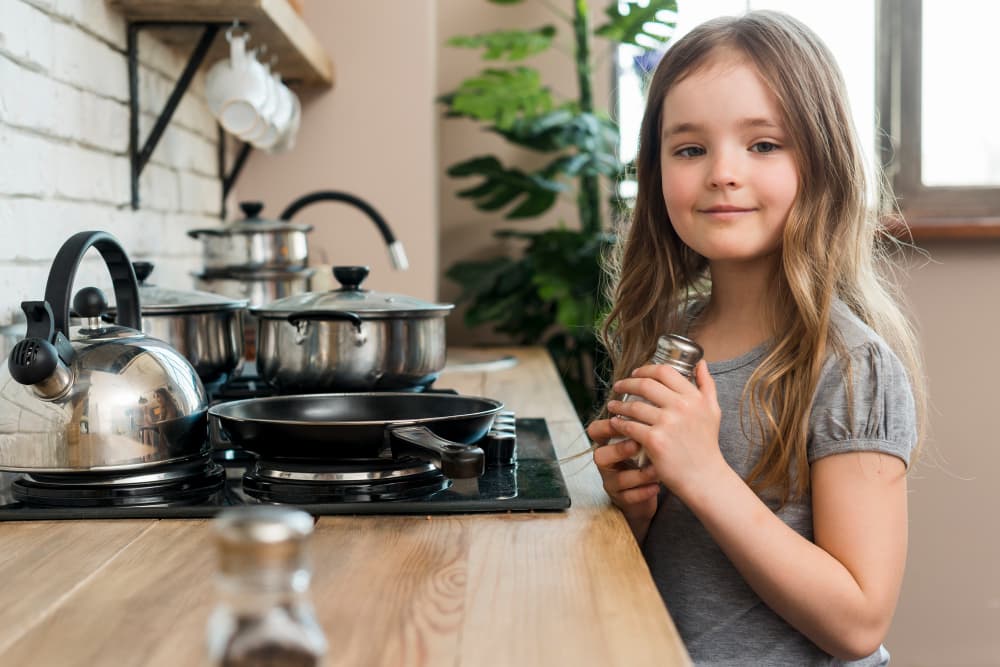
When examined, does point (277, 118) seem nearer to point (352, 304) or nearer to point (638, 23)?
point (352, 304)

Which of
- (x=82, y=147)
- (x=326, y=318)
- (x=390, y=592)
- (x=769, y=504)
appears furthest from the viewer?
(x=82, y=147)

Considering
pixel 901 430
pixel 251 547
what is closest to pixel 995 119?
pixel 901 430

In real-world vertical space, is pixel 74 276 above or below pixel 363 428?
above

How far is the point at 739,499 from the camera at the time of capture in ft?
2.84

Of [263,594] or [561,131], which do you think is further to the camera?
[561,131]

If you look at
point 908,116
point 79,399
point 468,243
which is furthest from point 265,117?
point 908,116

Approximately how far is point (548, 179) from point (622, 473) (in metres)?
1.84

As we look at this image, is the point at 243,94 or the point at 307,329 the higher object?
the point at 243,94

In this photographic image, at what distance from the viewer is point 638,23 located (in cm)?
254

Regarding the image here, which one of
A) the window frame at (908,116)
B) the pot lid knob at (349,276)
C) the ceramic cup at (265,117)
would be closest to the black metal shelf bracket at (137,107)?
the ceramic cup at (265,117)

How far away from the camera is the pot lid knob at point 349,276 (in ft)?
4.12

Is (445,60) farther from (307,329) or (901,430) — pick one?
(901,430)

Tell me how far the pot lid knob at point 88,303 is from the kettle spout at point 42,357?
0.22ft

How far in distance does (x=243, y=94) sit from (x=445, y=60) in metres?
1.28
